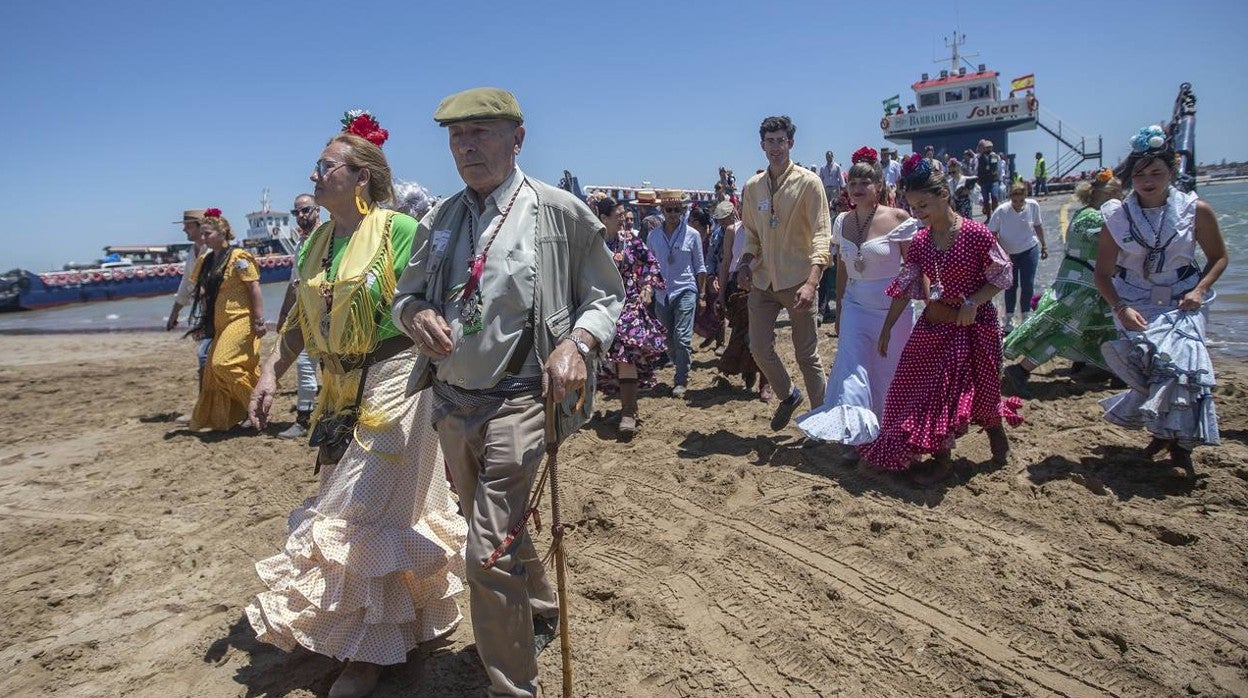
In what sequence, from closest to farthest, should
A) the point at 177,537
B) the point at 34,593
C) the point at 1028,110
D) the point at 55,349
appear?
the point at 34,593 → the point at 177,537 → the point at 55,349 → the point at 1028,110

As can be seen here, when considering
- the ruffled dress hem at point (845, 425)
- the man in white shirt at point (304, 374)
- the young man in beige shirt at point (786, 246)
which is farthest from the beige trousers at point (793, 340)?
the man in white shirt at point (304, 374)

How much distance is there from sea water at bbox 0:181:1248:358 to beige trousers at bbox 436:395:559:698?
815 cm

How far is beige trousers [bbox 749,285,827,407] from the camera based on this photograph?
5777mm

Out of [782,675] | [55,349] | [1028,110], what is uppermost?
[1028,110]

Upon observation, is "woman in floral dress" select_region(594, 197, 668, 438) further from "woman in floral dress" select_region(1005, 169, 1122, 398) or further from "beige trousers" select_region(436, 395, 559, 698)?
"beige trousers" select_region(436, 395, 559, 698)

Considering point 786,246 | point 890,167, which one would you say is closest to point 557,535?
point 786,246

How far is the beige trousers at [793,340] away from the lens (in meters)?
5.78

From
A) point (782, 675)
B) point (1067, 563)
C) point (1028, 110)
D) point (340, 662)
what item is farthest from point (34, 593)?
point (1028, 110)

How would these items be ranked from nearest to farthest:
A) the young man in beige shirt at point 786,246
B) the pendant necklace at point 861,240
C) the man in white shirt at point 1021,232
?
1. the pendant necklace at point 861,240
2. the young man in beige shirt at point 786,246
3. the man in white shirt at point 1021,232

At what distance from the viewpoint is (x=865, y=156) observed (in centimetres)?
551

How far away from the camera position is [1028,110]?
41.8 metres

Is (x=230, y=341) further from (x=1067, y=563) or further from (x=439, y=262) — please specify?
(x=1067, y=563)

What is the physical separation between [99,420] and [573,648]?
7974mm

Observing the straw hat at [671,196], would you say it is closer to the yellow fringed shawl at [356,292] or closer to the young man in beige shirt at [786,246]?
the young man in beige shirt at [786,246]
